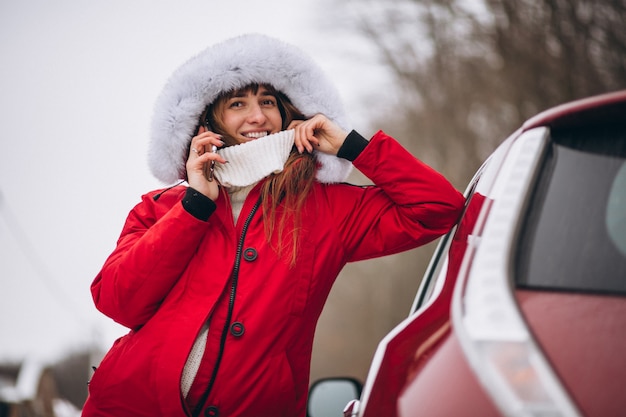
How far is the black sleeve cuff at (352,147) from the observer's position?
9.66 feet

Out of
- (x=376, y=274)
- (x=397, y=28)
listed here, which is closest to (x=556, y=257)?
(x=397, y=28)

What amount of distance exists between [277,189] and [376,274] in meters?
17.8

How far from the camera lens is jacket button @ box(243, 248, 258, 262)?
2662 mm

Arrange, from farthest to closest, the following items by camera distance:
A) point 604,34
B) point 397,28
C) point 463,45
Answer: point 397,28
point 463,45
point 604,34

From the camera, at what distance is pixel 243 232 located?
2744mm

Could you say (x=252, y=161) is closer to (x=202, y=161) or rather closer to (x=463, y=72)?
(x=202, y=161)

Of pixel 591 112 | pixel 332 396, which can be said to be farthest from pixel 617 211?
pixel 332 396

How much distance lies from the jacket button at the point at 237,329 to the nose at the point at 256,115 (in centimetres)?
94

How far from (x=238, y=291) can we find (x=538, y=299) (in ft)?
4.58

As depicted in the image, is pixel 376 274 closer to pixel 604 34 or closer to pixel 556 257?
pixel 604 34

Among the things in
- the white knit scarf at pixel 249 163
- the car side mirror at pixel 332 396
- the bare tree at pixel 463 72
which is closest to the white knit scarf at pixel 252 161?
the white knit scarf at pixel 249 163

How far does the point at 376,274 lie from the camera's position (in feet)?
67.0

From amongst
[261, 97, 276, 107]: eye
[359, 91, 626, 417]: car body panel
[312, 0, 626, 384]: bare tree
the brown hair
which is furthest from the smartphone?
[312, 0, 626, 384]: bare tree

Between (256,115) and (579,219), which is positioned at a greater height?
(256,115)
